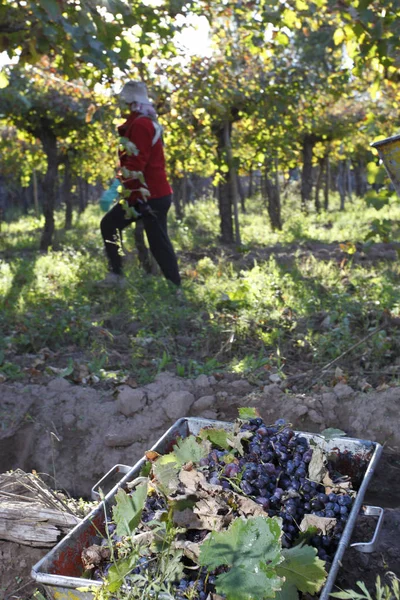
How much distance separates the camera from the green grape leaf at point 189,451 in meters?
2.19

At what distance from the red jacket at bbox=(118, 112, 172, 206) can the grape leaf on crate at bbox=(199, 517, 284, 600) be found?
13.6 ft

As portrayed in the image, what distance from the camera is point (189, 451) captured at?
2207 millimetres

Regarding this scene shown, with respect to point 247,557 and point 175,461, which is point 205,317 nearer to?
point 175,461

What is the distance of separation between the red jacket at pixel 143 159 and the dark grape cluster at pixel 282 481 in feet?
11.9

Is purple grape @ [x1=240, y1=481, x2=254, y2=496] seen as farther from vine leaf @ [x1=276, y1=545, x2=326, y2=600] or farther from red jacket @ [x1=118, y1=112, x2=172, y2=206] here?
red jacket @ [x1=118, y1=112, x2=172, y2=206]

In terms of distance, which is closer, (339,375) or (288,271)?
(339,375)

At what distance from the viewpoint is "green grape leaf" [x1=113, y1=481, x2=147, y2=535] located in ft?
6.10

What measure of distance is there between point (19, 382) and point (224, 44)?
662cm

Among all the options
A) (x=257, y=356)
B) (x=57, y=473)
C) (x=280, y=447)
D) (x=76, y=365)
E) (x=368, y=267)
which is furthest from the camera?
(x=368, y=267)

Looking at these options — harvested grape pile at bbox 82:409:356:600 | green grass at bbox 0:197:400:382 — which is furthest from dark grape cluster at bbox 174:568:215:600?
green grass at bbox 0:197:400:382

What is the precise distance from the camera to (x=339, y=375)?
384cm

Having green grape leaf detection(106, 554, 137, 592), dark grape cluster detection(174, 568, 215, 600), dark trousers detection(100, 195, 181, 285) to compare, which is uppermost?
dark trousers detection(100, 195, 181, 285)

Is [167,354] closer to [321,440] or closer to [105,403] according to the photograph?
[105,403]

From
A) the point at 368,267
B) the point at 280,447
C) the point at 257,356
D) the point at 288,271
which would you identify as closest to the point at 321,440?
the point at 280,447
